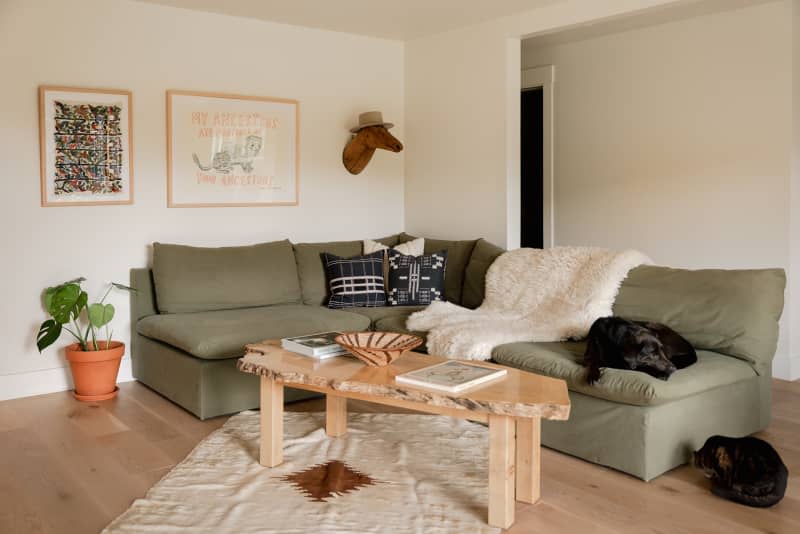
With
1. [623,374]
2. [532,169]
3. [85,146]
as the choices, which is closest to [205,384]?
[85,146]

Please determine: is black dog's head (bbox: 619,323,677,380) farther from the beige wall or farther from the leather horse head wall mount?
the leather horse head wall mount

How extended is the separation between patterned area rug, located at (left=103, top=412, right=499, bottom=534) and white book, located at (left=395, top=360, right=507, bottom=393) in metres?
0.45

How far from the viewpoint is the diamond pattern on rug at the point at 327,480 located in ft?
9.55

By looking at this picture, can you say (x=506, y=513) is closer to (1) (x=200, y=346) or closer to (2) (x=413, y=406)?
(2) (x=413, y=406)

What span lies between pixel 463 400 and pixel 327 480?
30.9 inches

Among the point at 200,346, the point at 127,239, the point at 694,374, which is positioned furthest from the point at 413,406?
the point at 127,239

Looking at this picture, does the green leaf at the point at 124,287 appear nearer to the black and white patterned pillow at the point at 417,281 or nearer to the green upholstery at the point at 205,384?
the green upholstery at the point at 205,384

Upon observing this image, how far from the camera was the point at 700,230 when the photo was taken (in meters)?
5.16

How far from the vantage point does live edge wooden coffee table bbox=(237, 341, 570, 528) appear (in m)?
2.54

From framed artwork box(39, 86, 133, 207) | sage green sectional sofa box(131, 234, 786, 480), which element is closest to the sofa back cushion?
sage green sectional sofa box(131, 234, 786, 480)

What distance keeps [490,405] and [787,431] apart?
1.95m

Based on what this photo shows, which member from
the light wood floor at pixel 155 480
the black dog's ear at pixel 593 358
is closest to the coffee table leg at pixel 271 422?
the light wood floor at pixel 155 480

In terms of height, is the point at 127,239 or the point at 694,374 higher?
the point at 127,239

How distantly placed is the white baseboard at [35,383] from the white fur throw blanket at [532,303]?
2068mm
